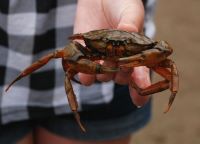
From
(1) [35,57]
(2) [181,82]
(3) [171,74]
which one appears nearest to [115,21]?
(3) [171,74]

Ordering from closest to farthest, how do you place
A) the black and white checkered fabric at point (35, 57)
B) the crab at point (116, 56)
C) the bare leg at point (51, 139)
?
1. the crab at point (116, 56)
2. the black and white checkered fabric at point (35, 57)
3. the bare leg at point (51, 139)

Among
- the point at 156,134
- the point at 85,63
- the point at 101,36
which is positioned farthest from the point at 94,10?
the point at 156,134

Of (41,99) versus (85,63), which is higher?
(85,63)

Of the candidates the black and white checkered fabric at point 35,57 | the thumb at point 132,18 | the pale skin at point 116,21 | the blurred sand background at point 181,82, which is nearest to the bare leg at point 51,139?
the black and white checkered fabric at point 35,57

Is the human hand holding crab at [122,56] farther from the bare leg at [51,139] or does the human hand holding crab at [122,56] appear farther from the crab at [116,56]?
the bare leg at [51,139]

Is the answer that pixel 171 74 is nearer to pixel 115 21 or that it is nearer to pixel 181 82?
pixel 115 21

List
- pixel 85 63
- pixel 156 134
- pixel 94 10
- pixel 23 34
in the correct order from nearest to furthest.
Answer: pixel 85 63 → pixel 94 10 → pixel 23 34 → pixel 156 134

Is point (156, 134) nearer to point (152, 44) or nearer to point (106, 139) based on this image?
point (106, 139)
